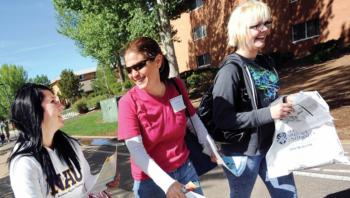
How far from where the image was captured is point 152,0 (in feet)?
53.4

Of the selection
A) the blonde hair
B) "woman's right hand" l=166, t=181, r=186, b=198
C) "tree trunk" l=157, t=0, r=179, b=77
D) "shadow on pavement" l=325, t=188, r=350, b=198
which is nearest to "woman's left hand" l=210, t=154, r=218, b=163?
"woman's right hand" l=166, t=181, r=186, b=198

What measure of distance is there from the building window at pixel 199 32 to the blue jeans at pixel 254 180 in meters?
30.9

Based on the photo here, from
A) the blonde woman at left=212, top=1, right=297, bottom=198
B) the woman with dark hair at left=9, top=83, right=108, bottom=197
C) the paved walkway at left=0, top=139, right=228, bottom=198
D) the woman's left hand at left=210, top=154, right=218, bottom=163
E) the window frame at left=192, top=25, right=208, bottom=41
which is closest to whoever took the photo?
the woman with dark hair at left=9, top=83, right=108, bottom=197

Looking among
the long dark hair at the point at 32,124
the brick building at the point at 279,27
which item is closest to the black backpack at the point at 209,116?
the long dark hair at the point at 32,124

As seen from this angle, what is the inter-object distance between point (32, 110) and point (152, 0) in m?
14.8

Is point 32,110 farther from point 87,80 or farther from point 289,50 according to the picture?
point 87,80

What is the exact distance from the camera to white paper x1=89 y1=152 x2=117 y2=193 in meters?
2.30

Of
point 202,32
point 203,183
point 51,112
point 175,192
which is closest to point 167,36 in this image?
point 203,183

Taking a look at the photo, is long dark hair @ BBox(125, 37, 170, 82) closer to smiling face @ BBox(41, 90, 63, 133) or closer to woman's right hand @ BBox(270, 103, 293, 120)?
smiling face @ BBox(41, 90, 63, 133)

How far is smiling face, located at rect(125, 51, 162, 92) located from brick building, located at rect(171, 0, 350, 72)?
2203 centimetres

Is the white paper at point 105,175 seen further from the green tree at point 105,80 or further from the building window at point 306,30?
the green tree at point 105,80

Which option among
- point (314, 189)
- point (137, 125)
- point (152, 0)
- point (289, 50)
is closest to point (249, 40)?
point (137, 125)

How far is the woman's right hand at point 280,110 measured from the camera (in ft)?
8.44

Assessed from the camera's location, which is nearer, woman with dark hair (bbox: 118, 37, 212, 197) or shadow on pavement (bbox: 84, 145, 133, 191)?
woman with dark hair (bbox: 118, 37, 212, 197)
